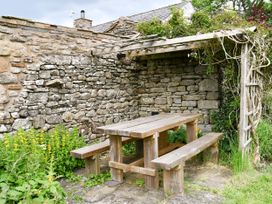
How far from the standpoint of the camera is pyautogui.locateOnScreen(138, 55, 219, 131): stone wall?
231 inches

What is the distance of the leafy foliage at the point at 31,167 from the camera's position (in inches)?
115

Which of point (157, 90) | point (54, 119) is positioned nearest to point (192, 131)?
point (157, 90)

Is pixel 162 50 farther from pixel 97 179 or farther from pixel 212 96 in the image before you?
pixel 97 179

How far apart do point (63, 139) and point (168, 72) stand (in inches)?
124

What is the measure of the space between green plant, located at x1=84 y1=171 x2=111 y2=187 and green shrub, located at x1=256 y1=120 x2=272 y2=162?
293 centimetres

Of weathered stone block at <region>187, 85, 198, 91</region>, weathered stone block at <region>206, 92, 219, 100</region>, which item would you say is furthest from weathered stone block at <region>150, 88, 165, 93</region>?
weathered stone block at <region>206, 92, 219, 100</region>

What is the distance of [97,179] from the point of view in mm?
4125

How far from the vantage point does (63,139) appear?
445cm

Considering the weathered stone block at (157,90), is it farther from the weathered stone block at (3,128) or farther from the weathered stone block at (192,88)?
the weathered stone block at (3,128)

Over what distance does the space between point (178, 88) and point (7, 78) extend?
3.74 metres

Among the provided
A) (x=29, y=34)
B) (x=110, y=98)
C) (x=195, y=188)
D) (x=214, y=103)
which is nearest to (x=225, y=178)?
(x=195, y=188)

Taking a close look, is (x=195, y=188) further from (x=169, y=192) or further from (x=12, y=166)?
(x=12, y=166)

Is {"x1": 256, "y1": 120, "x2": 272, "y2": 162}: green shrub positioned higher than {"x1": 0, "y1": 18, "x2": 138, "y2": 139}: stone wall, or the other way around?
{"x1": 0, "y1": 18, "x2": 138, "y2": 139}: stone wall

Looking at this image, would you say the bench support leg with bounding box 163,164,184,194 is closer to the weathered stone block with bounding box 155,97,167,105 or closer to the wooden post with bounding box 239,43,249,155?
the wooden post with bounding box 239,43,249,155
